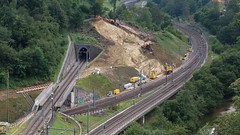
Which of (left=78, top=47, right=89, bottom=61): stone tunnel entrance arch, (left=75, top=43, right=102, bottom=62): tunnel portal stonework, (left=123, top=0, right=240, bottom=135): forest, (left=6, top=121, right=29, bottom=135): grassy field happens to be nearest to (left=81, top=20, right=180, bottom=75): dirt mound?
(left=75, top=43, right=102, bottom=62): tunnel portal stonework

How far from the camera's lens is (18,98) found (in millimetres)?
70000

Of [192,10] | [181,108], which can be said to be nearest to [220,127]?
[181,108]

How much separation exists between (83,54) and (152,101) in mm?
21602

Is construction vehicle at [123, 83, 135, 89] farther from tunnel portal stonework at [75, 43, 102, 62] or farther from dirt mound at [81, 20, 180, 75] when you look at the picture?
tunnel portal stonework at [75, 43, 102, 62]

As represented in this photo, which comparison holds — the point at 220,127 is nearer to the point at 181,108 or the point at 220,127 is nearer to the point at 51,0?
the point at 181,108

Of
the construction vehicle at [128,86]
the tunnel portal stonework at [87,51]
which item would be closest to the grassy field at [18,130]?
the construction vehicle at [128,86]

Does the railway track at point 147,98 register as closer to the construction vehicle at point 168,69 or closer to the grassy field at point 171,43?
the construction vehicle at point 168,69

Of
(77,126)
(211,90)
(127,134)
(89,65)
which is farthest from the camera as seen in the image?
(89,65)

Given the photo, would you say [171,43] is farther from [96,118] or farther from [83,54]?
[96,118]

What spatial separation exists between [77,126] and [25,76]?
13.5m

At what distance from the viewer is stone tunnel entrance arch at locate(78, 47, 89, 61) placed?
310ft

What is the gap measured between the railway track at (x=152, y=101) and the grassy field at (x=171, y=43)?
3.70m

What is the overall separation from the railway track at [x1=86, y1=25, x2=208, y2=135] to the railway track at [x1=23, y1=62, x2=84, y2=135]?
7.52 metres

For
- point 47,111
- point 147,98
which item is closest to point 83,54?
point 147,98
